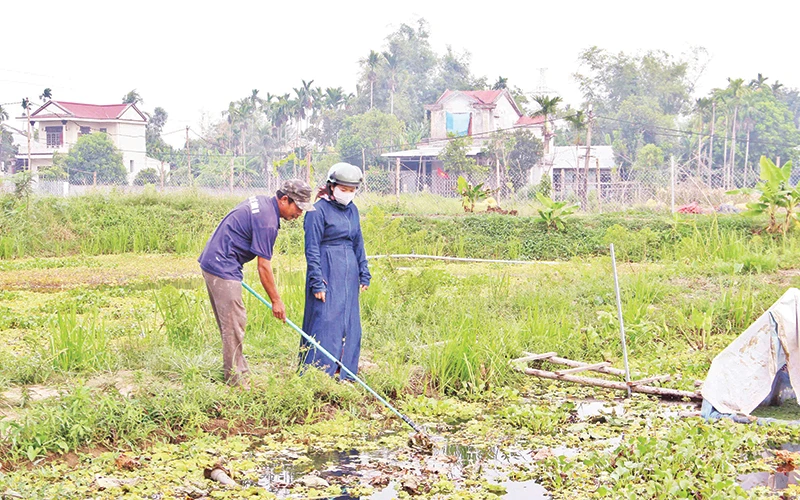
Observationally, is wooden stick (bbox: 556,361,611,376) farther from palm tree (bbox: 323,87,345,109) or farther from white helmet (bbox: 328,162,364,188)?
palm tree (bbox: 323,87,345,109)

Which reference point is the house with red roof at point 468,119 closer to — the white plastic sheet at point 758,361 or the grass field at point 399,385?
the grass field at point 399,385

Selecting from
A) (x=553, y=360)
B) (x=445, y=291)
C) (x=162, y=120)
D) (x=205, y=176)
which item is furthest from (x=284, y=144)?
(x=553, y=360)

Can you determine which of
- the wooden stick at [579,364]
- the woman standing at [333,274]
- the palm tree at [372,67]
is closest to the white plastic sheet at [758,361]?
the wooden stick at [579,364]

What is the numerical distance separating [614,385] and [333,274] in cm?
227

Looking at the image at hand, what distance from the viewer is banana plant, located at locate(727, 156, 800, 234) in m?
14.3

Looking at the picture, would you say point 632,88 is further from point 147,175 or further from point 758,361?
point 758,361

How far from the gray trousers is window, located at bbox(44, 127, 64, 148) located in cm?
4042

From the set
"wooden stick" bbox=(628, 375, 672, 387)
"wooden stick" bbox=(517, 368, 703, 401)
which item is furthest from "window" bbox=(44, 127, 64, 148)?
"wooden stick" bbox=(628, 375, 672, 387)

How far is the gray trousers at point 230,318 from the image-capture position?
226 inches

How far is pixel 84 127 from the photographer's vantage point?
141 feet

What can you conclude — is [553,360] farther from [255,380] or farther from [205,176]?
[205,176]

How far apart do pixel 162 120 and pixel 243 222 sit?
151 ft

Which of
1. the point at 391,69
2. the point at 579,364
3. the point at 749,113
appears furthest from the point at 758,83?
the point at 579,364

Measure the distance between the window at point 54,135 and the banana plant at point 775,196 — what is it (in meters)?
36.4
